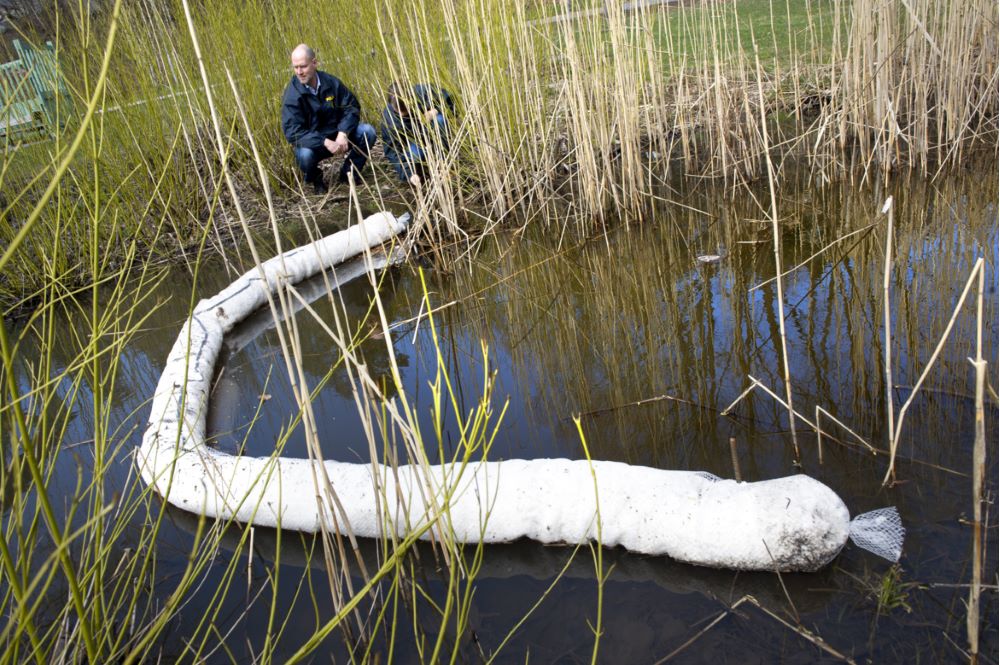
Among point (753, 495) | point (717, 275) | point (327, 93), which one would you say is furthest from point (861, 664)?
point (327, 93)

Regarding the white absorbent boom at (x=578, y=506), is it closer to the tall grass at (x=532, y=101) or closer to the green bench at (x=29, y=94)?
the green bench at (x=29, y=94)

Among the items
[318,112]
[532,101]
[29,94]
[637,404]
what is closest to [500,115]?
[532,101]

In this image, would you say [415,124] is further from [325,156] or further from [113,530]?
[113,530]

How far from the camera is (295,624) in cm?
193

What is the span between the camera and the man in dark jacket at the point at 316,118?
537cm

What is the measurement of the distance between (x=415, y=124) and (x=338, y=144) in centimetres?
169

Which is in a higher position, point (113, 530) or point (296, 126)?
point (296, 126)

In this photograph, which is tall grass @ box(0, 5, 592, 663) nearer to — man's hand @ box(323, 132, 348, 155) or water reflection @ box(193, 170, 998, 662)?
water reflection @ box(193, 170, 998, 662)

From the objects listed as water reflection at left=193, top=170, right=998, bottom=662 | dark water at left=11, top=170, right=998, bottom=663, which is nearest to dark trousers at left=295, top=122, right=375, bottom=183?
dark water at left=11, top=170, right=998, bottom=663

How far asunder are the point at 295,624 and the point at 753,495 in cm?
117

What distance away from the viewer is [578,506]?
1.96 meters

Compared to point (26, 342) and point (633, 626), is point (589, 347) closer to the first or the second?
point (633, 626)

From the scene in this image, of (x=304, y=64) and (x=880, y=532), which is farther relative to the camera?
(x=304, y=64)

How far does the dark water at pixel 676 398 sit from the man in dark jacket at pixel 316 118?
5.07 feet
